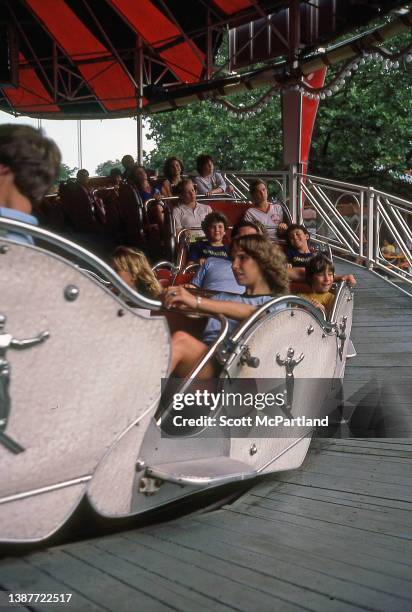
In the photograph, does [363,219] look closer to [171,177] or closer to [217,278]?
[171,177]

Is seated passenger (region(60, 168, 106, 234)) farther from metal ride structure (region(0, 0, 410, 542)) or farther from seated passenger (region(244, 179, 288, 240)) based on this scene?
metal ride structure (region(0, 0, 410, 542))

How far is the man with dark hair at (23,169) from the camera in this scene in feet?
6.42

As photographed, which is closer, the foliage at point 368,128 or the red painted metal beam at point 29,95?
the red painted metal beam at point 29,95

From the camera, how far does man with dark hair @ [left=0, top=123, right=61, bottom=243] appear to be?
196cm

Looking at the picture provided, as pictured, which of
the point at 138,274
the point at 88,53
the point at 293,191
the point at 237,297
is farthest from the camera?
the point at 88,53

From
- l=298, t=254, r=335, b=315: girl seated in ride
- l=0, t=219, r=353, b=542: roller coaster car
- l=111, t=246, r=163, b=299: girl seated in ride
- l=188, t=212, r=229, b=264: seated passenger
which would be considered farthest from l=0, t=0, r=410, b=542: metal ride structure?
l=188, t=212, r=229, b=264: seated passenger

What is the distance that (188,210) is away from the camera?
6.38 m

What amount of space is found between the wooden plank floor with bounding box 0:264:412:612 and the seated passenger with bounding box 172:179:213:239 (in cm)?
344

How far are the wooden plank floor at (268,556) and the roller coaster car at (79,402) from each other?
0.14m

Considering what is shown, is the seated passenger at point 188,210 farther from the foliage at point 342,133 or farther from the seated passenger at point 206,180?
the foliage at point 342,133

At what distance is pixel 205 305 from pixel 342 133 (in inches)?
587

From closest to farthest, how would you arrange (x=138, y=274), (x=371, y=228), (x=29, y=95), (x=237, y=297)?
(x=237, y=297) → (x=138, y=274) → (x=371, y=228) → (x=29, y=95)

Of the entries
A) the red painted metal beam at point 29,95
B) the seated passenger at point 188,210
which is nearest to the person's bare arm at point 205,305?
the seated passenger at point 188,210

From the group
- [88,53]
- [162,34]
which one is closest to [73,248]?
[162,34]
